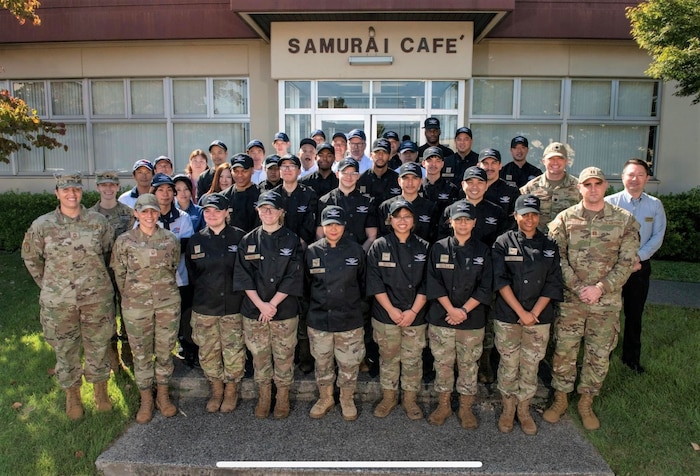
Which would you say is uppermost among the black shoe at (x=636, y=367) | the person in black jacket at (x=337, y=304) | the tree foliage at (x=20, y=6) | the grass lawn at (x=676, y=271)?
the tree foliage at (x=20, y=6)

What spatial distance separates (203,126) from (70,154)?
3234 mm

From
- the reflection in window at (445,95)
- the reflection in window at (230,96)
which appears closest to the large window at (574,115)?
the reflection in window at (445,95)

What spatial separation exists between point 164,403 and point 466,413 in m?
2.62

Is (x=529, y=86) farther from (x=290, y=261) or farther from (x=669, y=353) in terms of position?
(x=290, y=261)

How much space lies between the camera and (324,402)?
4457 millimetres

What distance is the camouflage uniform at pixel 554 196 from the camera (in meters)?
4.89

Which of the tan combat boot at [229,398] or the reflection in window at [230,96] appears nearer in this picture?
the tan combat boot at [229,398]

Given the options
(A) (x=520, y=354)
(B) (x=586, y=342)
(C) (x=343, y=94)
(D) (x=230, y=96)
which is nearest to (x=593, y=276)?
(B) (x=586, y=342)

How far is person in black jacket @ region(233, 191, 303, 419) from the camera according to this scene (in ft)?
14.1

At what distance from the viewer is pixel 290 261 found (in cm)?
432

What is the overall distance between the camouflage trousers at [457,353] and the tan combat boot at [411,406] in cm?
28

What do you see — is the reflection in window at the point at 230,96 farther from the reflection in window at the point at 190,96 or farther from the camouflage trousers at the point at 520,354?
the camouflage trousers at the point at 520,354

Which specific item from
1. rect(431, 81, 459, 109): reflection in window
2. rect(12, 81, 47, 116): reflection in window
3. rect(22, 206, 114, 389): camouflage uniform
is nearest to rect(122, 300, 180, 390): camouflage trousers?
rect(22, 206, 114, 389): camouflage uniform

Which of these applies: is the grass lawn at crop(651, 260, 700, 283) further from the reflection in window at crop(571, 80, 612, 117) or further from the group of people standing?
the group of people standing
